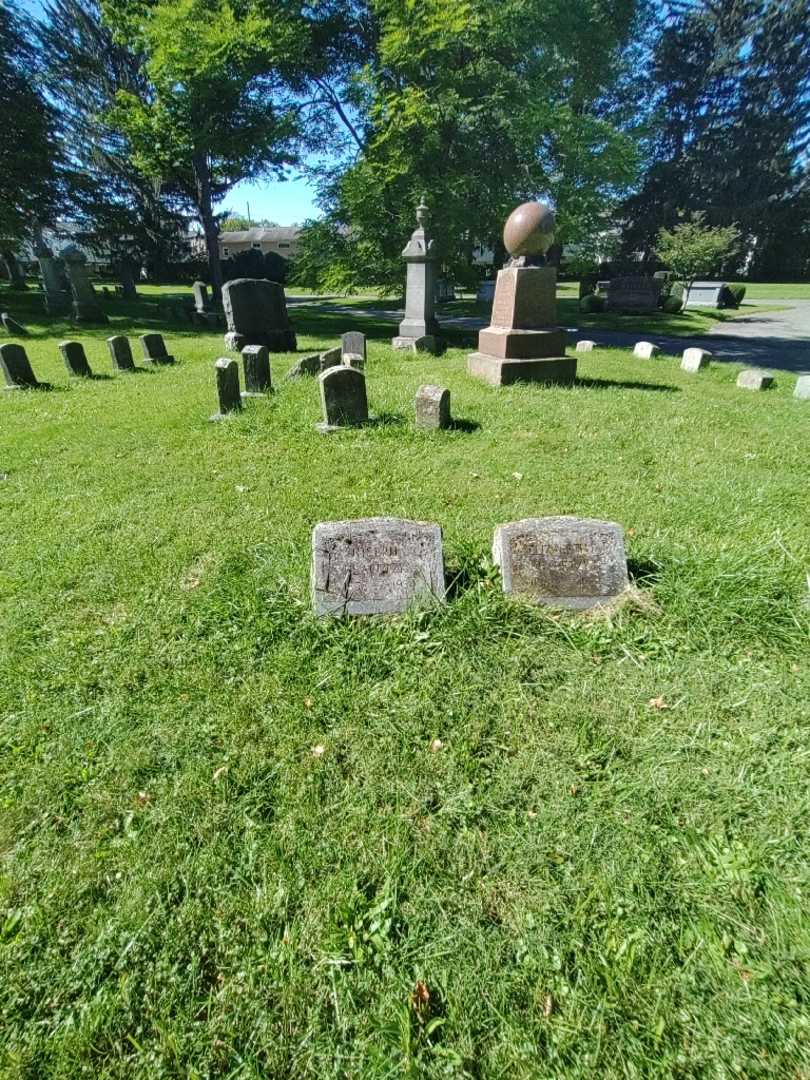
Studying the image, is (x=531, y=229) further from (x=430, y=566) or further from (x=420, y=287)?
(x=430, y=566)

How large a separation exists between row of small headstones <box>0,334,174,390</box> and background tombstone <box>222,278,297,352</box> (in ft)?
5.54

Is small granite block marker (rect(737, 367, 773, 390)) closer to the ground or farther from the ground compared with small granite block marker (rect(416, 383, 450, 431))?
closer to the ground

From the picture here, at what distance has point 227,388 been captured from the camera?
22.6 ft

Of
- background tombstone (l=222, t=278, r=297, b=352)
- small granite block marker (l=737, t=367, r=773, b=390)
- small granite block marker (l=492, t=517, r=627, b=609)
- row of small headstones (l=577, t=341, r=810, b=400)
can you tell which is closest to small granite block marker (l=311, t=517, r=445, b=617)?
small granite block marker (l=492, t=517, r=627, b=609)

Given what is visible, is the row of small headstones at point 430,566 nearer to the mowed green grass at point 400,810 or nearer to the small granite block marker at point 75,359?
the mowed green grass at point 400,810

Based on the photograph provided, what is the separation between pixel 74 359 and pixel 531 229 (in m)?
8.86

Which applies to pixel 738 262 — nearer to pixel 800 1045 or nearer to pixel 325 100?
pixel 325 100

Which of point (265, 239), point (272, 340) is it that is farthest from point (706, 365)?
point (265, 239)

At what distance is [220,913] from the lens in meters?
1.69

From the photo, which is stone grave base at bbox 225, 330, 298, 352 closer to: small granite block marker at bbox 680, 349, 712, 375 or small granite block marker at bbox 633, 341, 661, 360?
small granite block marker at bbox 633, 341, 661, 360

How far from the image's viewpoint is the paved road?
12.3 meters

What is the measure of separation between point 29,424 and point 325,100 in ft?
61.2

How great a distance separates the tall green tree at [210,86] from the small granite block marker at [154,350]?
1005cm

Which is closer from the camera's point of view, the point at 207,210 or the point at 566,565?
the point at 566,565
